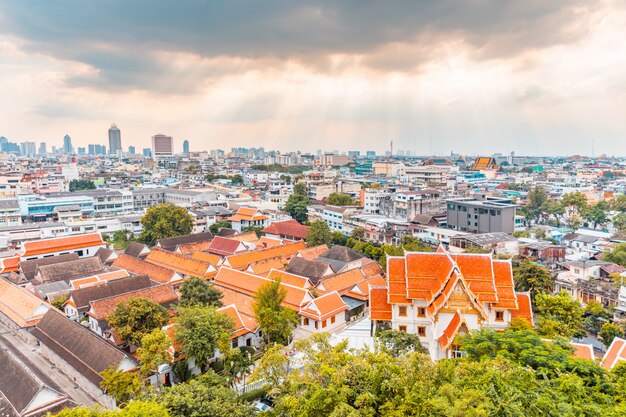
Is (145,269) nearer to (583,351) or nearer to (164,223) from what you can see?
(164,223)

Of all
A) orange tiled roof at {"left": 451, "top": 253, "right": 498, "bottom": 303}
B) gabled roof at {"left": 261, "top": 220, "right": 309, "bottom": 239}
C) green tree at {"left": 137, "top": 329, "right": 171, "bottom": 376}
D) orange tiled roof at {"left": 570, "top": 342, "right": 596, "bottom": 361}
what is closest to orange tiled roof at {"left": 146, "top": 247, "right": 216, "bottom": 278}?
gabled roof at {"left": 261, "top": 220, "right": 309, "bottom": 239}

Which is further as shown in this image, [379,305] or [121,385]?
→ [379,305]

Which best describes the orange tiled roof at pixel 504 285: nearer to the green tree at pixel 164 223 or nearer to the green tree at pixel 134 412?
the green tree at pixel 134 412

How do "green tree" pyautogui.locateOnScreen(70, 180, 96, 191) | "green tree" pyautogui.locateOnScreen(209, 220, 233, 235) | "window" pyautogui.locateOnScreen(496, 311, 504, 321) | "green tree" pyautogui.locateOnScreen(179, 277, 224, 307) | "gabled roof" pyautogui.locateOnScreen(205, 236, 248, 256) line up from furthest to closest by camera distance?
1. "green tree" pyautogui.locateOnScreen(70, 180, 96, 191)
2. "green tree" pyautogui.locateOnScreen(209, 220, 233, 235)
3. "gabled roof" pyautogui.locateOnScreen(205, 236, 248, 256)
4. "green tree" pyautogui.locateOnScreen(179, 277, 224, 307)
5. "window" pyautogui.locateOnScreen(496, 311, 504, 321)

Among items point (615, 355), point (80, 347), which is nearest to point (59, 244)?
point (80, 347)

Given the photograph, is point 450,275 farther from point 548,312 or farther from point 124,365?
point 124,365

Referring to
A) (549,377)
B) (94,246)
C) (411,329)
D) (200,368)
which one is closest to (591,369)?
(549,377)

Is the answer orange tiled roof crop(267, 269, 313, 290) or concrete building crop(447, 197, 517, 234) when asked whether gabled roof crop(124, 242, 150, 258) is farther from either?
concrete building crop(447, 197, 517, 234)
